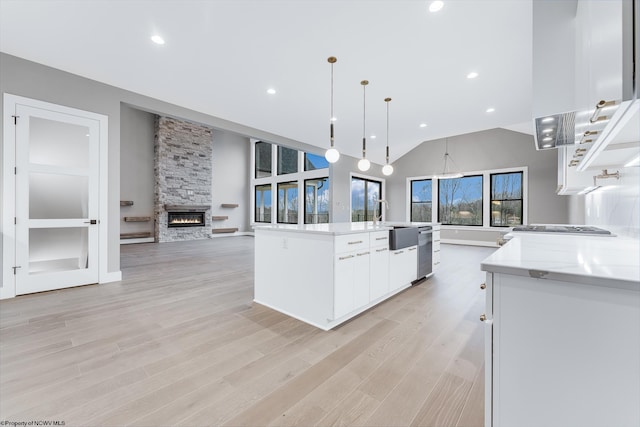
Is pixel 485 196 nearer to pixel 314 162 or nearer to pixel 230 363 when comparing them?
pixel 314 162

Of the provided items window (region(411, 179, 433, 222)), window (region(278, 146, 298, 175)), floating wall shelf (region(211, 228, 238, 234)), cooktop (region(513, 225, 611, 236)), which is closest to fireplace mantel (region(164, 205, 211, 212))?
floating wall shelf (region(211, 228, 238, 234))

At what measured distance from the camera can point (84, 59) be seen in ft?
10.3

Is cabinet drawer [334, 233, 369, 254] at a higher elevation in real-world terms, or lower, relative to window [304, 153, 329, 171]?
lower

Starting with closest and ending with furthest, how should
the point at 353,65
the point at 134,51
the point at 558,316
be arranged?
the point at 558,316 < the point at 134,51 < the point at 353,65

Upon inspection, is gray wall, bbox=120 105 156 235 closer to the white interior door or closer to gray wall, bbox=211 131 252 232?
gray wall, bbox=211 131 252 232

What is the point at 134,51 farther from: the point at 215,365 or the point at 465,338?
the point at 465,338

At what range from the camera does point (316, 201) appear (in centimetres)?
897

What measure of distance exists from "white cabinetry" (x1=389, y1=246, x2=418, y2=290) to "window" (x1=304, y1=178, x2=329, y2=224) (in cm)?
480

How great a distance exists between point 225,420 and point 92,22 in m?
3.63

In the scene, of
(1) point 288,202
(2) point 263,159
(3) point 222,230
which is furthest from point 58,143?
(2) point 263,159

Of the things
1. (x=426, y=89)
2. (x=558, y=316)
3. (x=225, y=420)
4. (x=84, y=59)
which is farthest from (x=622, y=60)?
(x=84, y=59)

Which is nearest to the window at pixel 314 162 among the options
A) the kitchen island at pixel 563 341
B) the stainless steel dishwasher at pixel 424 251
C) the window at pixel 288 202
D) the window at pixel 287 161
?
the window at pixel 287 161

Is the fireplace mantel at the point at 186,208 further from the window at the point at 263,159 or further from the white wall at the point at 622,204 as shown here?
the white wall at the point at 622,204

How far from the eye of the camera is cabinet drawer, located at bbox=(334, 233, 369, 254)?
2.36m
